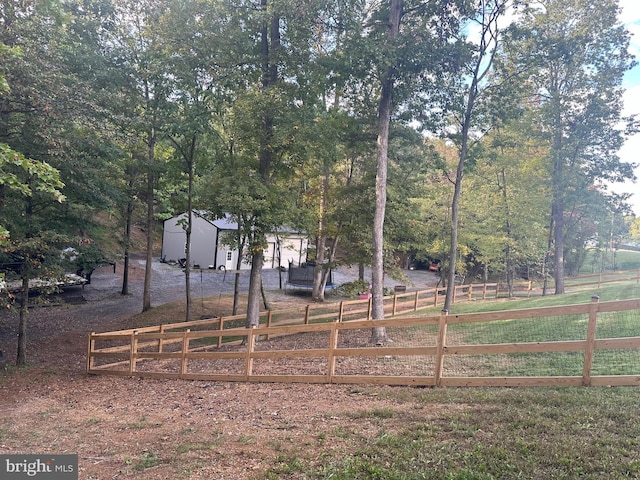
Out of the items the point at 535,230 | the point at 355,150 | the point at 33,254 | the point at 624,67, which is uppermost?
the point at 624,67

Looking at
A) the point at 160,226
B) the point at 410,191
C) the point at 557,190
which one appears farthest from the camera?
the point at 160,226

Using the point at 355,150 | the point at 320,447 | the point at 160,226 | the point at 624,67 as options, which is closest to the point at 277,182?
the point at 355,150

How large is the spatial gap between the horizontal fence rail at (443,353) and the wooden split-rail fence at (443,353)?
1cm

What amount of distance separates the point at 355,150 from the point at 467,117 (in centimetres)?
383

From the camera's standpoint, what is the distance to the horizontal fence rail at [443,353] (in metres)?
4.97

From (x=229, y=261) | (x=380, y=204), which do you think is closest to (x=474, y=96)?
(x=380, y=204)

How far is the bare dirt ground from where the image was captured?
14.1 feet

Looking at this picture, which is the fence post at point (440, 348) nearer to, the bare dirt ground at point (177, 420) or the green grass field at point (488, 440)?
the green grass field at point (488, 440)

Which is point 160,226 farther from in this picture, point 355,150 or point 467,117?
point 467,117

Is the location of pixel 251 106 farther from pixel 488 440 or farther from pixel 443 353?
pixel 488 440

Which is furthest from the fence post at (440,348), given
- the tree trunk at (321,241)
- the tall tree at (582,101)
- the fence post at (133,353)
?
the tall tree at (582,101)

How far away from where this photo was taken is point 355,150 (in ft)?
47.5
